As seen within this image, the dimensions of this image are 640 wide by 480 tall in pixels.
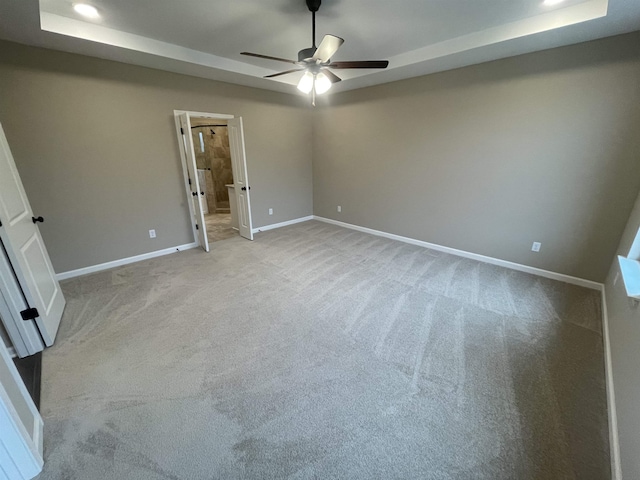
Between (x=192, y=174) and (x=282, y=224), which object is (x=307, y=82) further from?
(x=282, y=224)

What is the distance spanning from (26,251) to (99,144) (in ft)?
5.65

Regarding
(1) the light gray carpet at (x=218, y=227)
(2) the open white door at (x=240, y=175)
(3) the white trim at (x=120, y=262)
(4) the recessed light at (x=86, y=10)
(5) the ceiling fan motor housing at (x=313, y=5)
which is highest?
(4) the recessed light at (x=86, y=10)

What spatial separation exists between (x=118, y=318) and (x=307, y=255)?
2332 mm

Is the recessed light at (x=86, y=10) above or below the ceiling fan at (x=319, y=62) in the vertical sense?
above

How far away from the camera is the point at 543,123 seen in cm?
288

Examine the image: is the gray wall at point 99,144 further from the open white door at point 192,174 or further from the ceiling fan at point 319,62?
the ceiling fan at point 319,62

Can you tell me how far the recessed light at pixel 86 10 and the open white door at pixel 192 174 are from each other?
119 centimetres

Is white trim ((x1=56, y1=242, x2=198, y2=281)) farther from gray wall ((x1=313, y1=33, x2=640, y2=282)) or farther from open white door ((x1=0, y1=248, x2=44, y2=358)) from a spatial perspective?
gray wall ((x1=313, y1=33, x2=640, y2=282))

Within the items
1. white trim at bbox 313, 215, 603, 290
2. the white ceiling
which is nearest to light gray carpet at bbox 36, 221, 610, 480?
white trim at bbox 313, 215, 603, 290

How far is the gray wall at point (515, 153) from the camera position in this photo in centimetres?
256

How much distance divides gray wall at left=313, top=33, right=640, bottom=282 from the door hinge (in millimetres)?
4405

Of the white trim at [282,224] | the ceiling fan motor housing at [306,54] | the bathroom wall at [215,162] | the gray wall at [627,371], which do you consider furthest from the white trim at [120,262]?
the gray wall at [627,371]

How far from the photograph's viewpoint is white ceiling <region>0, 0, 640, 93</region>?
220 centimetres

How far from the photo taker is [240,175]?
4.45 metres
